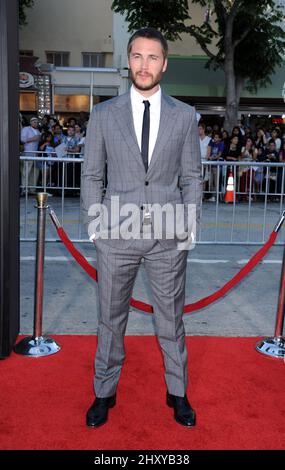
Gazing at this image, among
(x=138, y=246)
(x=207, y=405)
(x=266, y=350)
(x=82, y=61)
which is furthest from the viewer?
(x=82, y=61)

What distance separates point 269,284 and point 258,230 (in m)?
3.18

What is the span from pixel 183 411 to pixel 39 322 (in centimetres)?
150

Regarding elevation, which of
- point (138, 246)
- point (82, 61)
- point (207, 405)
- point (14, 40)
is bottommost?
point (207, 405)

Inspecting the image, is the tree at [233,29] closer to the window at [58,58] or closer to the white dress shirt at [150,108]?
the window at [58,58]

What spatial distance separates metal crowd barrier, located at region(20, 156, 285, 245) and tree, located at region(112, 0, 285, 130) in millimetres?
7164

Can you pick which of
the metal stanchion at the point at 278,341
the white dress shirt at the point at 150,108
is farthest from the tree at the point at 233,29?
the white dress shirt at the point at 150,108

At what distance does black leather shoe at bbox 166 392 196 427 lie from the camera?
3154 millimetres

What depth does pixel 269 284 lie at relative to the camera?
20.3 feet

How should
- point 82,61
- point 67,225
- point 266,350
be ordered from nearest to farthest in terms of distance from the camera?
point 266,350
point 67,225
point 82,61

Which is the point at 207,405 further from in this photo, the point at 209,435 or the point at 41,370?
the point at 41,370

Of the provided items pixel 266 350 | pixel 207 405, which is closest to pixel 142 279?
pixel 266 350

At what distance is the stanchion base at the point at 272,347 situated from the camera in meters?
4.24

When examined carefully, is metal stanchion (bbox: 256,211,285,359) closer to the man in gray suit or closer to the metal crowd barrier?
the man in gray suit

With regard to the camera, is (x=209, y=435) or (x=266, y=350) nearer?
(x=209, y=435)
